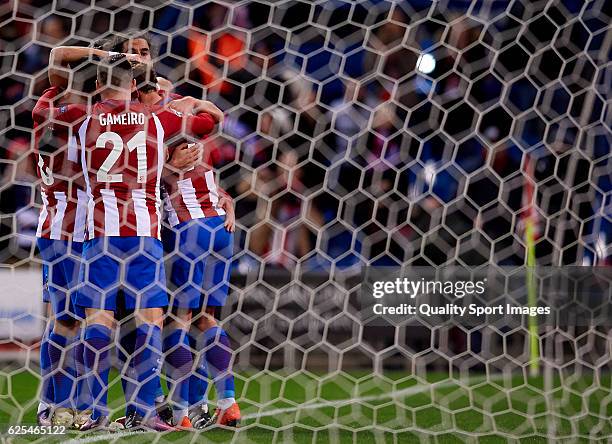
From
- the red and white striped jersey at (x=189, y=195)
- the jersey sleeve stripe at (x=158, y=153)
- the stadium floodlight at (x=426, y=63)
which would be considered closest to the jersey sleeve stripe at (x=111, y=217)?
the jersey sleeve stripe at (x=158, y=153)

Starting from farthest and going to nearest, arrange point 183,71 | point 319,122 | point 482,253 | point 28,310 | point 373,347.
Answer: point 373,347 < point 28,310 < point 482,253 < point 319,122 < point 183,71

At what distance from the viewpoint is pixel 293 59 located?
4.55m

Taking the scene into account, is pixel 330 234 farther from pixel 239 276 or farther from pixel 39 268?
pixel 39 268

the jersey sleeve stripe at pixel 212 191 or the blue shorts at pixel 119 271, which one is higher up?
the blue shorts at pixel 119 271

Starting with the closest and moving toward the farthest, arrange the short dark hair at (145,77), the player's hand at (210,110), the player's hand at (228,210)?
the short dark hair at (145,77), the player's hand at (210,110), the player's hand at (228,210)

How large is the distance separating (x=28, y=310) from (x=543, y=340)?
2.60 metres

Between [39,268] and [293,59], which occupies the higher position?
[293,59]

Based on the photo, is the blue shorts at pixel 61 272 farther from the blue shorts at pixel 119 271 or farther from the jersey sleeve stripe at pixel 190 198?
the jersey sleeve stripe at pixel 190 198

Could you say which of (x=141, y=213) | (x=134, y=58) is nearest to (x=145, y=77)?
(x=134, y=58)

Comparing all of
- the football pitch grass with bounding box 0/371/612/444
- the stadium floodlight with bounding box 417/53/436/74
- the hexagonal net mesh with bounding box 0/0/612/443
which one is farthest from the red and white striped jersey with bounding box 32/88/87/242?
the stadium floodlight with bounding box 417/53/436/74

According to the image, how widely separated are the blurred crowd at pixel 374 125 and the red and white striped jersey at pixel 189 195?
285 millimetres

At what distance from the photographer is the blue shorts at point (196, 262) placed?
3.60m


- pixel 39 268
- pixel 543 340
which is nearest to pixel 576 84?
pixel 543 340

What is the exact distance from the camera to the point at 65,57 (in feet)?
10.2
